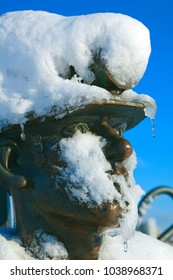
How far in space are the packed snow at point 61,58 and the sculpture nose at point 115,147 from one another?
16cm

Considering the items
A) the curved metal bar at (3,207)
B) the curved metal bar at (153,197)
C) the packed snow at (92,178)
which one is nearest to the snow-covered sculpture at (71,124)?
the packed snow at (92,178)

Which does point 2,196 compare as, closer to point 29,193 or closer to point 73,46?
point 29,193

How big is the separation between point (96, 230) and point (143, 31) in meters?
0.87

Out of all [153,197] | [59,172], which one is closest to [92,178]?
[59,172]

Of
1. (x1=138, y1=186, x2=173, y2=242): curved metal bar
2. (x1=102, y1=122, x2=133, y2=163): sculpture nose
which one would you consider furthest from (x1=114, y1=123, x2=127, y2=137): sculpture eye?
(x1=138, y1=186, x2=173, y2=242): curved metal bar

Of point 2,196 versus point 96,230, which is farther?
point 2,196

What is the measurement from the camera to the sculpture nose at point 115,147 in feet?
8.14

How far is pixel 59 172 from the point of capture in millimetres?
2479

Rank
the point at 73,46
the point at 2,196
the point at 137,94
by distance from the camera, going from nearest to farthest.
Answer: the point at 73,46, the point at 137,94, the point at 2,196

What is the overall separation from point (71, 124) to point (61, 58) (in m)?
0.28

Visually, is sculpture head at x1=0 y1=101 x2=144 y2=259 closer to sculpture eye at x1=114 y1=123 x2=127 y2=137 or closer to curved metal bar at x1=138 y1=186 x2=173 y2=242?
sculpture eye at x1=114 y1=123 x2=127 y2=137

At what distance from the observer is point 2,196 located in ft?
9.42

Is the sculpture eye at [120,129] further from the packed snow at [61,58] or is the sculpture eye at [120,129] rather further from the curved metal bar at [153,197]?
the curved metal bar at [153,197]
